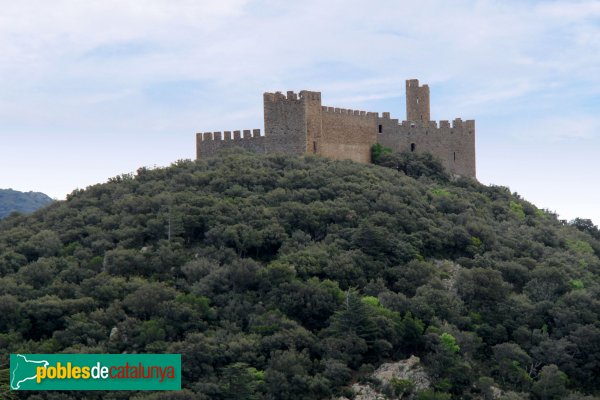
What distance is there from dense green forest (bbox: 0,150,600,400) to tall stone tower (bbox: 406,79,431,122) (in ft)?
15.1

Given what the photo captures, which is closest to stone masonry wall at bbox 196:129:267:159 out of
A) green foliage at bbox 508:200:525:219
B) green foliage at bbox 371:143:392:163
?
green foliage at bbox 371:143:392:163

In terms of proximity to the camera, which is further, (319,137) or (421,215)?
(319,137)

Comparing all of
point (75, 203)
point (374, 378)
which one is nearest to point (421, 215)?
point (374, 378)

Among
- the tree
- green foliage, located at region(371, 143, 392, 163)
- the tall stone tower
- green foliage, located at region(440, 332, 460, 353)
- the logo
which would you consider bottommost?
the tree

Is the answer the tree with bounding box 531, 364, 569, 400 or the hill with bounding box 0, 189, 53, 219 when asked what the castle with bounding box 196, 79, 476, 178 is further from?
the hill with bounding box 0, 189, 53, 219

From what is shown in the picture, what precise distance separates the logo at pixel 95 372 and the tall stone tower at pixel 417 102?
23.4m

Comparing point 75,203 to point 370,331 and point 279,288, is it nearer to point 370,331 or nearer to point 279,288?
point 279,288

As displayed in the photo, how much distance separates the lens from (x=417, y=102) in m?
49.0

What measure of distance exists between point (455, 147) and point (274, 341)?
2109cm

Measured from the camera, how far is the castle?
43.4m

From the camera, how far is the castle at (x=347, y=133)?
43375 millimetres

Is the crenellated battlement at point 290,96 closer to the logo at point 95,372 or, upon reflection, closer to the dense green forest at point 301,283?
the dense green forest at point 301,283

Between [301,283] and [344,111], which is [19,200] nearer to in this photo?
[344,111]

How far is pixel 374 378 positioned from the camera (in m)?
30.1
